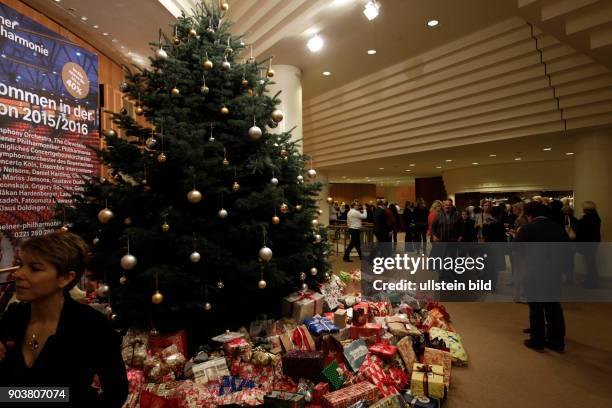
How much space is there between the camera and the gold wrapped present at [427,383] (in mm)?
2219

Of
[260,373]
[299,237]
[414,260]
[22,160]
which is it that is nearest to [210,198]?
[299,237]

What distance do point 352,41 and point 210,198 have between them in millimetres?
4100

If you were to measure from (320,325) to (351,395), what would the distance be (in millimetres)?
606

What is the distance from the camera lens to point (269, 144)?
2.46m

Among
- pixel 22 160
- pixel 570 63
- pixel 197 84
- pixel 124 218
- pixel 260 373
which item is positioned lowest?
pixel 260 373

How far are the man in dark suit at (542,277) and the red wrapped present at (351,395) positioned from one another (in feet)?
6.84

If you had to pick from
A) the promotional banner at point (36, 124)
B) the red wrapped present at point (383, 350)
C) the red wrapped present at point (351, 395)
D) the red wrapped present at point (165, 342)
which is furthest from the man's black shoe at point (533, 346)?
the promotional banner at point (36, 124)

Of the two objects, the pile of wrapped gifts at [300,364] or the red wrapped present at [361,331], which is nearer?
the pile of wrapped gifts at [300,364]

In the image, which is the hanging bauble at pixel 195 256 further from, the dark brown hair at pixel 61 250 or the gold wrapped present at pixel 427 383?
the gold wrapped present at pixel 427 383


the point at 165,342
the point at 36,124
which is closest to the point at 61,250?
the point at 165,342

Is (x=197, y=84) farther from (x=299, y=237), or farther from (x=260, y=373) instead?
(x=260, y=373)

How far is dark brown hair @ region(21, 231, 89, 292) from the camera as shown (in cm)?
110

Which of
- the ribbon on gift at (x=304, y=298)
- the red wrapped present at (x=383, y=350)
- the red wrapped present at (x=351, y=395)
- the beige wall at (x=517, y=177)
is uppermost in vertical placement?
the beige wall at (x=517, y=177)

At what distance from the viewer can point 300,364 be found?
2.05 meters
